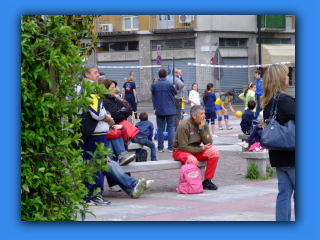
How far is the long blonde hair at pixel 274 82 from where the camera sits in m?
5.66

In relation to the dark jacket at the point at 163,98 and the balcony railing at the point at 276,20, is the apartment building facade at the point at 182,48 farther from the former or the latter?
the dark jacket at the point at 163,98

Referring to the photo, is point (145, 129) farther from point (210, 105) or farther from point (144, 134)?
point (210, 105)

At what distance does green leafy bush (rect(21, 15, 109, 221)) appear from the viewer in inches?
192

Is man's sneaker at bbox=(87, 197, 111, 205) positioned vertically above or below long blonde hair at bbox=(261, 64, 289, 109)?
below

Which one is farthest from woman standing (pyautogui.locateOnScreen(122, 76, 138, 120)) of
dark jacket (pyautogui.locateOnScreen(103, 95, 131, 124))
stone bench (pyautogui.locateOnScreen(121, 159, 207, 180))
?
stone bench (pyautogui.locateOnScreen(121, 159, 207, 180))

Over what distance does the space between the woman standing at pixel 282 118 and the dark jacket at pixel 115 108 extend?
3539mm

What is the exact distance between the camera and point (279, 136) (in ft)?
18.0

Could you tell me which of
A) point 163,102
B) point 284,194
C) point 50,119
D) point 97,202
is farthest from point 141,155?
point 50,119

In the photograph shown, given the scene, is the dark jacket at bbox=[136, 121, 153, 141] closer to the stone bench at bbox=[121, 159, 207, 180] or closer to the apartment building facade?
the stone bench at bbox=[121, 159, 207, 180]

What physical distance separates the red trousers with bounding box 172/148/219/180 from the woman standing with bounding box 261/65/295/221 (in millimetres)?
3181

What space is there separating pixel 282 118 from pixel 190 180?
3.31 metres

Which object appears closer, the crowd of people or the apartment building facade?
the crowd of people

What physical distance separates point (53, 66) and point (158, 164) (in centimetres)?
410
